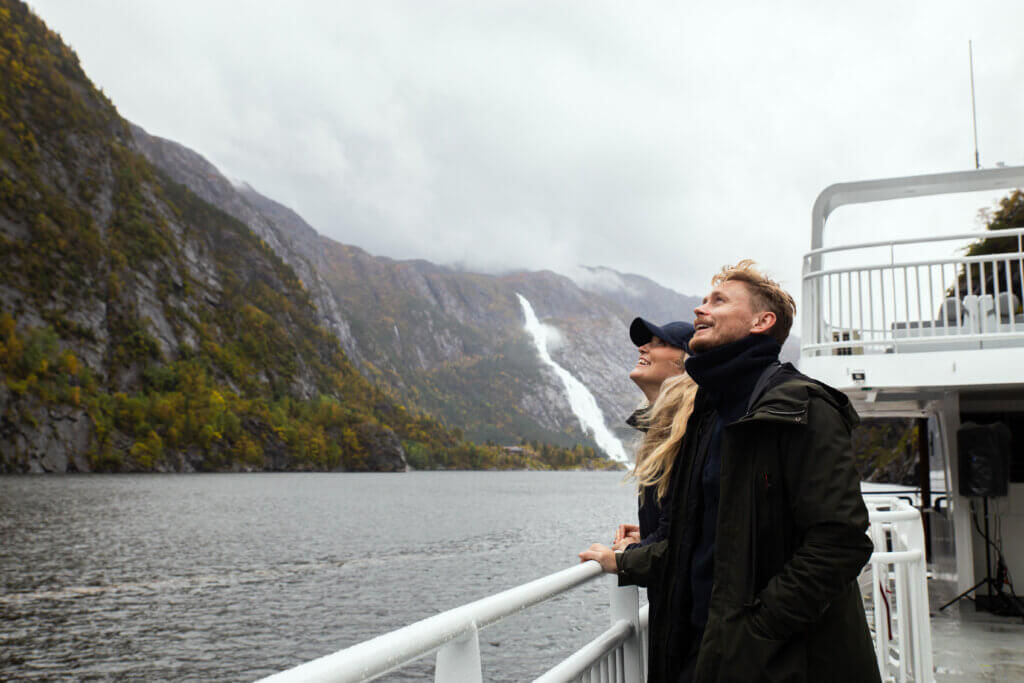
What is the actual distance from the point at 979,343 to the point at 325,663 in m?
7.65

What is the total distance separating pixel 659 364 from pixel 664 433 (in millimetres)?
434

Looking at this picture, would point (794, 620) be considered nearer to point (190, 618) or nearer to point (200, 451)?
point (190, 618)

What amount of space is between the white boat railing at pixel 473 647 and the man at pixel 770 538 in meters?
0.36

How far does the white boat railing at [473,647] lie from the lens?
1.28 metres

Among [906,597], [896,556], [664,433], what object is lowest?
[906,597]

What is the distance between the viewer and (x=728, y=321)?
2193 mm

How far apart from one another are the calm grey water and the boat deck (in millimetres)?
2887

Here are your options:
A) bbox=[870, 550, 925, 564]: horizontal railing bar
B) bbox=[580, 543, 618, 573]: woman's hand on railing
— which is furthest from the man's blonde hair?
bbox=[870, 550, 925, 564]: horizontal railing bar

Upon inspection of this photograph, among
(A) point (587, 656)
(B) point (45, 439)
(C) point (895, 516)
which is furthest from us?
(B) point (45, 439)

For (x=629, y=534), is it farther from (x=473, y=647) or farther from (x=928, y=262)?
(x=928, y=262)

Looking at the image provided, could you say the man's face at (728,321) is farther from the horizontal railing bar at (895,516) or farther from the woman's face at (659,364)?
the horizontal railing bar at (895,516)

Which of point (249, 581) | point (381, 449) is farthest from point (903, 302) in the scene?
point (381, 449)

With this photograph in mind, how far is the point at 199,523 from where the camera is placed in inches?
1874

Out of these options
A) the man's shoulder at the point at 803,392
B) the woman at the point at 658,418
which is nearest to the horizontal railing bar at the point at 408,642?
the woman at the point at 658,418
